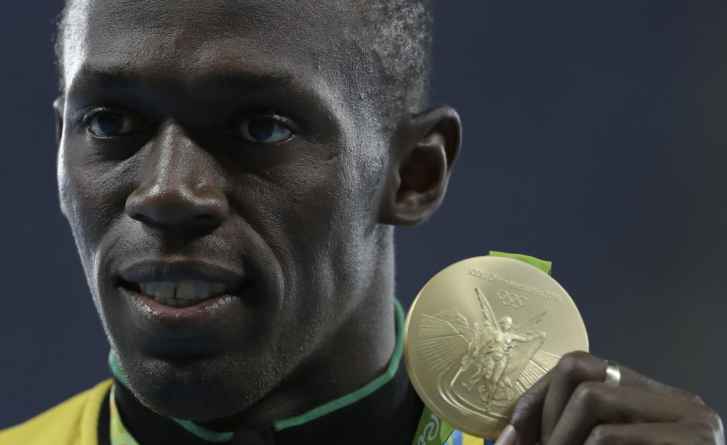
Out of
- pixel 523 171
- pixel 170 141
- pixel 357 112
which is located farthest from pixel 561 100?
pixel 170 141

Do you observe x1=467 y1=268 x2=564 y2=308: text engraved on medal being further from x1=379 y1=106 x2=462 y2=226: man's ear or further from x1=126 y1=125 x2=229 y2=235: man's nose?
x1=126 y1=125 x2=229 y2=235: man's nose

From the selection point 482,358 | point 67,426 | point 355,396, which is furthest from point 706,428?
point 67,426

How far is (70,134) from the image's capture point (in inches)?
85.5

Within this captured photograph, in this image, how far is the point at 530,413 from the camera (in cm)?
187

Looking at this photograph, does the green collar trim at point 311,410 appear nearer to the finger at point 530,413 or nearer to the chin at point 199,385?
the chin at point 199,385

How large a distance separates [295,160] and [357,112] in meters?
0.17

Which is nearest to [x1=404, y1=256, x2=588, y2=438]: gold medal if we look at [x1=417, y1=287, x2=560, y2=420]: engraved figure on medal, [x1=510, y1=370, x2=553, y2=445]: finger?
[x1=417, y1=287, x2=560, y2=420]: engraved figure on medal

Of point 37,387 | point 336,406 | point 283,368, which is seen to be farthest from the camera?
point 37,387

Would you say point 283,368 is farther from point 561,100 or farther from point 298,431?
point 561,100

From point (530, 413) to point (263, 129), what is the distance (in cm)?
60

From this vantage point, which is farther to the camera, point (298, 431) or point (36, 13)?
point (36, 13)

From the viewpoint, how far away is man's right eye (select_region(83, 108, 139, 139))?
2.07m

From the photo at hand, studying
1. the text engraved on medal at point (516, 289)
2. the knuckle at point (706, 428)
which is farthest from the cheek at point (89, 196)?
the knuckle at point (706, 428)

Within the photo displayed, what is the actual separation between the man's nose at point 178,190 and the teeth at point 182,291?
8cm
